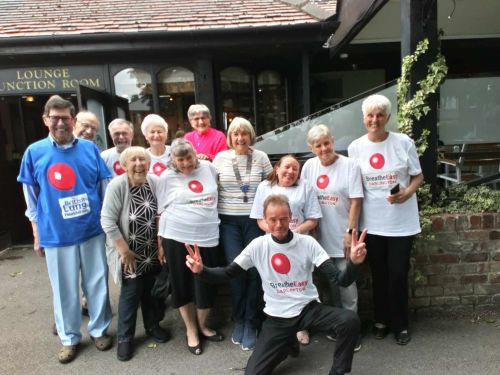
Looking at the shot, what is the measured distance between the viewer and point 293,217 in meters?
2.73

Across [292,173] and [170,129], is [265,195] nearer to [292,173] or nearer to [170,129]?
[292,173]

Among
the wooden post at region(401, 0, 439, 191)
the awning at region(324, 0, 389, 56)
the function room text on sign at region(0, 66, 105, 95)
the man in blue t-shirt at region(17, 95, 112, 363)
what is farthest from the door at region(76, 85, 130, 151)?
the wooden post at region(401, 0, 439, 191)

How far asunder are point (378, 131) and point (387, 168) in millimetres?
279

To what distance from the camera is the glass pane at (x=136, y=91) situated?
613 cm

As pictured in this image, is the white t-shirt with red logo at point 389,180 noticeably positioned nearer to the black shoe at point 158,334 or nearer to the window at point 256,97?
the black shoe at point 158,334

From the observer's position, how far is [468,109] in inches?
187

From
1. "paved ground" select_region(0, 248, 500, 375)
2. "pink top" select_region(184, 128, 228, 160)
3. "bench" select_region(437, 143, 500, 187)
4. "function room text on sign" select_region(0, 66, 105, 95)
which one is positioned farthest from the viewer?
"function room text on sign" select_region(0, 66, 105, 95)

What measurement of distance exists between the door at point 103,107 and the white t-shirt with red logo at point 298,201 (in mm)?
3622

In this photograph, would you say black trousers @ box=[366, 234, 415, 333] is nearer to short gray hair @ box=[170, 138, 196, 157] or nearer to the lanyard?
the lanyard

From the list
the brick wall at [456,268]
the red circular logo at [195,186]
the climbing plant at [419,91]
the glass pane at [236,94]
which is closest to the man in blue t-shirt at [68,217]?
the red circular logo at [195,186]

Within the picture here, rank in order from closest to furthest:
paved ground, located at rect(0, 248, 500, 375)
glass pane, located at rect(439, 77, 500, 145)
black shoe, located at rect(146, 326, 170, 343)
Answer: paved ground, located at rect(0, 248, 500, 375), black shoe, located at rect(146, 326, 170, 343), glass pane, located at rect(439, 77, 500, 145)

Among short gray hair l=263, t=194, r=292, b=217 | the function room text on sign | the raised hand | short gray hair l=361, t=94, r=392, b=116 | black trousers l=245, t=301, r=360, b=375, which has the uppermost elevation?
the function room text on sign

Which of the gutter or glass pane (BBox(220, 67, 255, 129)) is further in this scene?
glass pane (BBox(220, 67, 255, 129))

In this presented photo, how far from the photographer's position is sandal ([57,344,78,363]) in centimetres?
290
